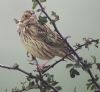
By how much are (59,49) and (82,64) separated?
0.19 meters

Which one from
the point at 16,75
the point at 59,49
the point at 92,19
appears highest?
the point at 92,19

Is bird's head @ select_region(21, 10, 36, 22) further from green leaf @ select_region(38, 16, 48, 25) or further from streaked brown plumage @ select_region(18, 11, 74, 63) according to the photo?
green leaf @ select_region(38, 16, 48, 25)

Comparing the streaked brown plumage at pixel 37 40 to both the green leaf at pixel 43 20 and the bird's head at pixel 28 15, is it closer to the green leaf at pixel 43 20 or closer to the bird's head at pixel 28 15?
the bird's head at pixel 28 15

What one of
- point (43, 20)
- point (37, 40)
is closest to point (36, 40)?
point (37, 40)

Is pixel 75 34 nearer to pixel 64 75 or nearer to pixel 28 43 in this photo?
pixel 64 75

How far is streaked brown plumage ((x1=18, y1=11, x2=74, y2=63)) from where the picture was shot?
2.59 ft

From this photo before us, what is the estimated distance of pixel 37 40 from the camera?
0.85 metres

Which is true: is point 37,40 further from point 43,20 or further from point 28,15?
point 43,20

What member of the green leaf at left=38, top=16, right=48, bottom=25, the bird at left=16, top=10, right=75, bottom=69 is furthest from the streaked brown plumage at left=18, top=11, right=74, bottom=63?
the green leaf at left=38, top=16, right=48, bottom=25

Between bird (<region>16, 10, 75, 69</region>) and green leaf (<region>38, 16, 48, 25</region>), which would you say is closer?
green leaf (<region>38, 16, 48, 25</region>)

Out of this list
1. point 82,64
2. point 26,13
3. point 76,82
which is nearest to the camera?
point 82,64

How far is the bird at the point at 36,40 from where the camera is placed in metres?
0.79

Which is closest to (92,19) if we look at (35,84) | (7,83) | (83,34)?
(83,34)

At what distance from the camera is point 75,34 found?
4.21ft
